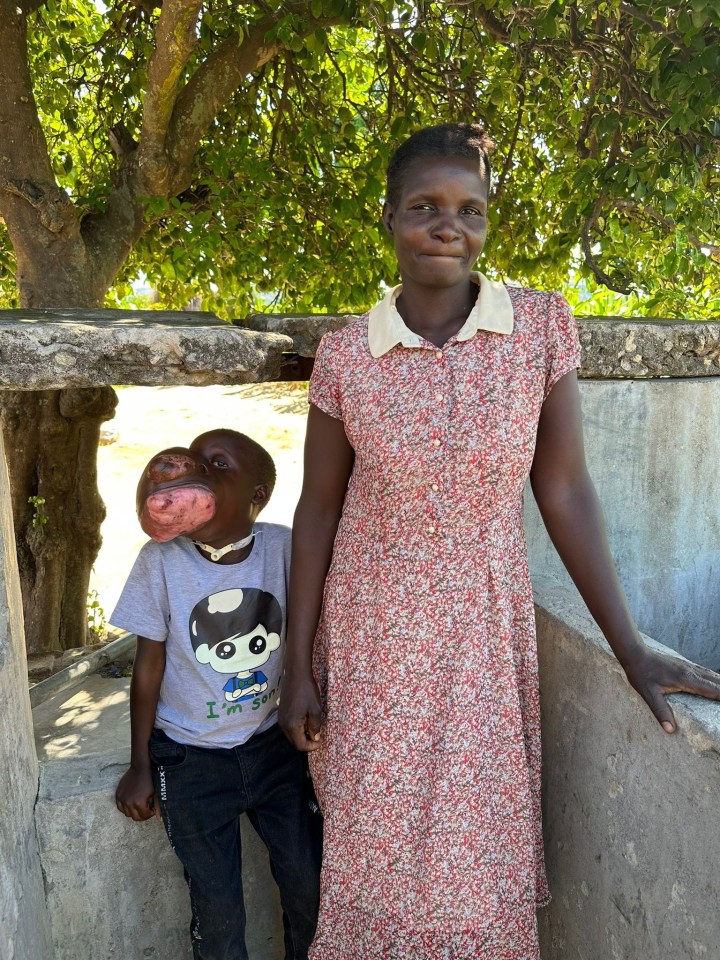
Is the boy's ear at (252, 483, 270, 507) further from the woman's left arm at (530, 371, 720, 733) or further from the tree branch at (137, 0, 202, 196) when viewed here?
the tree branch at (137, 0, 202, 196)

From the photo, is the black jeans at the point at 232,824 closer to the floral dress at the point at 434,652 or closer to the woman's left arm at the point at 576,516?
the floral dress at the point at 434,652

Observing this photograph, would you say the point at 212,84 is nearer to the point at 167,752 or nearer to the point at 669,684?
the point at 167,752

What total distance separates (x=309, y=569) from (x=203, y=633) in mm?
305

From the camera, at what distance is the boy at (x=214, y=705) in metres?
Result: 1.85

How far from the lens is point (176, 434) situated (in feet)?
49.2

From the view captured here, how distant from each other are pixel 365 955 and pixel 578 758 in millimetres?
600

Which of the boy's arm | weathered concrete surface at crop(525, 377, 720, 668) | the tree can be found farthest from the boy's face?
the tree

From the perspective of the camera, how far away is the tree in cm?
339

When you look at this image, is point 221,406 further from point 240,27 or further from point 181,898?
point 181,898

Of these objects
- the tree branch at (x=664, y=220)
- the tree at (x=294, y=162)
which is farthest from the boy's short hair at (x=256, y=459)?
the tree branch at (x=664, y=220)

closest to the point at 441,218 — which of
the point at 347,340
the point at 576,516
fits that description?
the point at 347,340

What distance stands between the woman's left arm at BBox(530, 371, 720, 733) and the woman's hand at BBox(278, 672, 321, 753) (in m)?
0.59

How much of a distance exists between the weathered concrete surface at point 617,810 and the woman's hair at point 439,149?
100 centimetres

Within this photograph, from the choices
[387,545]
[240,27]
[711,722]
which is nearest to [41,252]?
[240,27]
